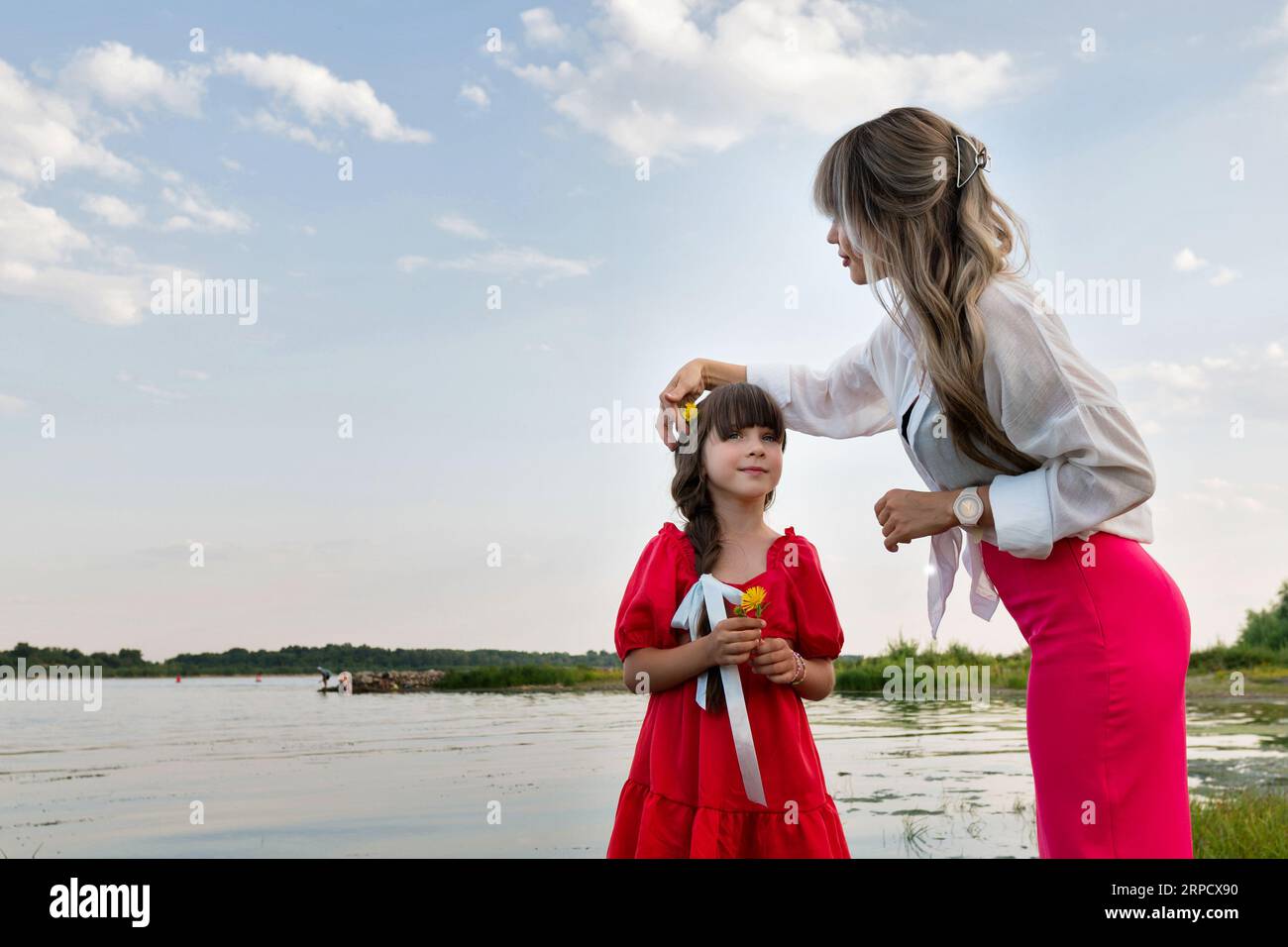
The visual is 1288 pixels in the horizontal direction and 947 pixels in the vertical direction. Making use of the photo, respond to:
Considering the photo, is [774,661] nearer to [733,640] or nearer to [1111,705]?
[733,640]

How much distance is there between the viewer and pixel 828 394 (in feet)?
9.01

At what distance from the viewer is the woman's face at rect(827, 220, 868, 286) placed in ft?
7.72

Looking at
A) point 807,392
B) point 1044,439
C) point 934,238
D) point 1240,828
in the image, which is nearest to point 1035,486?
point 1044,439

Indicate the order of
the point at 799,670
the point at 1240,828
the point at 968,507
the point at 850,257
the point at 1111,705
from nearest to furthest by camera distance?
the point at 1111,705
the point at 968,507
the point at 850,257
the point at 799,670
the point at 1240,828

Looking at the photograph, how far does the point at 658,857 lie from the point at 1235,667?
11.1m

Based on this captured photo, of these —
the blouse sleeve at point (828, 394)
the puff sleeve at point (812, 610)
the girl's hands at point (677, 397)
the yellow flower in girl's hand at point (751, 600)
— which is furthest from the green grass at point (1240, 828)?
the girl's hands at point (677, 397)

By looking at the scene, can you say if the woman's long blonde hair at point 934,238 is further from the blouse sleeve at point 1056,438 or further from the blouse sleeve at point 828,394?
the blouse sleeve at point 828,394

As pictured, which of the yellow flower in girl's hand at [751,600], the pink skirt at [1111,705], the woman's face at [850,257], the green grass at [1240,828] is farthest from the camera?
the green grass at [1240,828]

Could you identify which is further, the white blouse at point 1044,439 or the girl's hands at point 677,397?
the girl's hands at point 677,397

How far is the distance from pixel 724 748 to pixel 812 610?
420 mm

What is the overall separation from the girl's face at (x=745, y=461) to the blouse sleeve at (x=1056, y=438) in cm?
68

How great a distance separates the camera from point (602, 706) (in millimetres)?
9969

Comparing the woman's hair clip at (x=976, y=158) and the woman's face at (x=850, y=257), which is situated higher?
the woman's hair clip at (x=976, y=158)

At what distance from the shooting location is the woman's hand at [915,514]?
2.15 m
